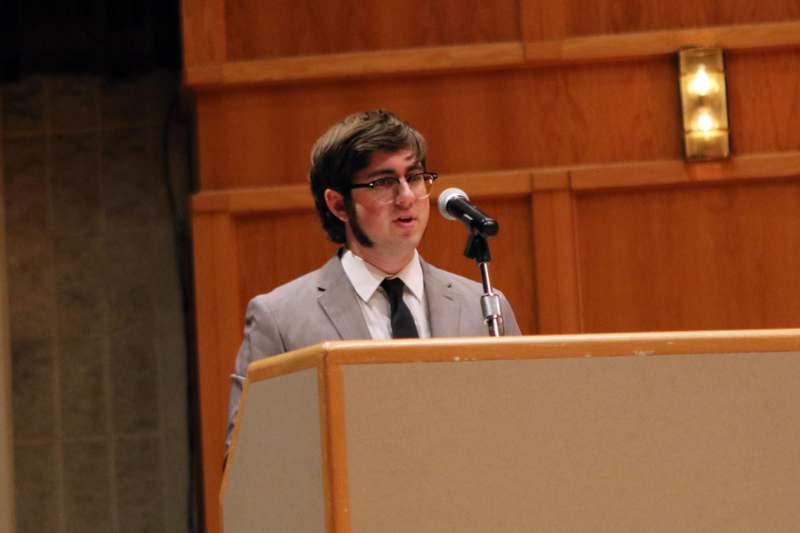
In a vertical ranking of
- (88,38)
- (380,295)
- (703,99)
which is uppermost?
(88,38)

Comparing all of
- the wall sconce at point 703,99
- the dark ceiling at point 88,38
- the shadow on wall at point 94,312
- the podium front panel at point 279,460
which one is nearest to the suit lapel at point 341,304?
the podium front panel at point 279,460

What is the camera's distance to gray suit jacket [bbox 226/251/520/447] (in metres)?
2.81

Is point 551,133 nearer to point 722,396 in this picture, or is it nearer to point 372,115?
point 372,115

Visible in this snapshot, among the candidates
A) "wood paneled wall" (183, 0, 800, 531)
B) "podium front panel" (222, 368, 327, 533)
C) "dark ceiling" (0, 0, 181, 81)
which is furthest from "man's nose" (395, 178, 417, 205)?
"dark ceiling" (0, 0, 181, 81)

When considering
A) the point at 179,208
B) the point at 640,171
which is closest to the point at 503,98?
the point at 640,171

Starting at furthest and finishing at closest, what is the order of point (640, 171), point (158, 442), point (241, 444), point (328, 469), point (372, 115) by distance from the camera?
1. point (158, 442)
2. point (640, 171)
3. point (372, 115)
4. point (241, 444)
5. point (328, 469)

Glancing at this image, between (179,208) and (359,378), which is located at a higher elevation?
(179,208)

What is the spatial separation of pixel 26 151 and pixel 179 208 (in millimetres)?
577

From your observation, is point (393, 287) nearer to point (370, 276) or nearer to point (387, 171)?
point (370, 276)

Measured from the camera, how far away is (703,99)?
167 inches

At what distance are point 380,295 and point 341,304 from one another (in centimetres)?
9

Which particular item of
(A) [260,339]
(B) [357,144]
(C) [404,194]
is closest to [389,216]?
(C) [404,194]

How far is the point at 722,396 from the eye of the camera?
5.73 ft

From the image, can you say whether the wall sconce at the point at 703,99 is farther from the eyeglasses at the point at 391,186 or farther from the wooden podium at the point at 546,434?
the wooden podium at the point at 546,434
